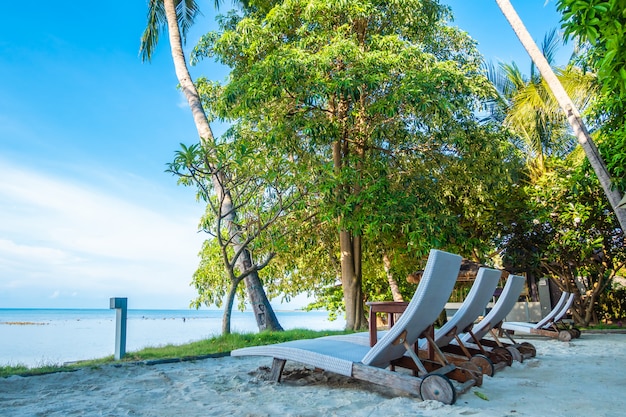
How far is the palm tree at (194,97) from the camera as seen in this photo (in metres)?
9.38

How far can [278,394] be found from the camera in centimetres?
365

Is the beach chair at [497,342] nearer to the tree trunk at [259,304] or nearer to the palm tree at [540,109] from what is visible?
the tree trunk at [259,304]

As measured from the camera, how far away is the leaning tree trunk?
9773mm

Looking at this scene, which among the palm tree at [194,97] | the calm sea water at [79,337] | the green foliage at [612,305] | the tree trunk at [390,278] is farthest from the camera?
the tree trunk at [390,278]

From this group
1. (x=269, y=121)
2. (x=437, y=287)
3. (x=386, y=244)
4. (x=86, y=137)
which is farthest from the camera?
(x=86, y=137)

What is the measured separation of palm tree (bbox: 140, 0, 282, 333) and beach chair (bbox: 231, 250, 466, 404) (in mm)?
3994

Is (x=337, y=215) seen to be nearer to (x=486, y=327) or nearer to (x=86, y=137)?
(x=486, y=327)

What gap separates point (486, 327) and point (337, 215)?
4.68 meters

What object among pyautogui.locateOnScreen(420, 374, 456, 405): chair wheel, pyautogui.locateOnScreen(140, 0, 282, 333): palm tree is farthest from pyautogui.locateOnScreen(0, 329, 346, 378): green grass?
pyautogui.locateOnScreen(420, 374, 456, 405): chair wheel

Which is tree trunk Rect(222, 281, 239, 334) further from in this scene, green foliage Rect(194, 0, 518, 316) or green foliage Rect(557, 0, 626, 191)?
green foliage Rect(557, 0, 626, 191)

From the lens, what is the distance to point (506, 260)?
43.5 ft

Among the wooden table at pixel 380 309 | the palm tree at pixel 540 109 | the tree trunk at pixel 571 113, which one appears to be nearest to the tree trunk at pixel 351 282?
the tree trunk at pixel 571 113

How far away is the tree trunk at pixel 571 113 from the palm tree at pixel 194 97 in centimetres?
590

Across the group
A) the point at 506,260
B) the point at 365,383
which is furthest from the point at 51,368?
the point at 506,260
